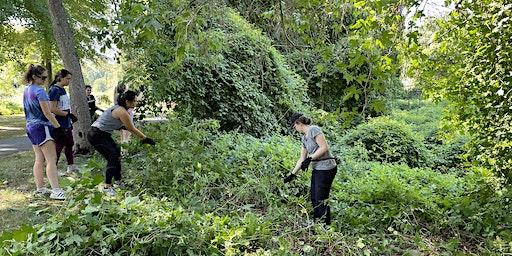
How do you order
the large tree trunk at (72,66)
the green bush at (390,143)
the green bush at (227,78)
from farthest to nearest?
the green bush at (390,143) < the green bush at (227,78) < the large tree trunk at (72,66)

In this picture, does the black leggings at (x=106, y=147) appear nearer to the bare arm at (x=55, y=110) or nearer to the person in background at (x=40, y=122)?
the person in background at (x=40, y=122)

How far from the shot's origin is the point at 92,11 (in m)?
14.8

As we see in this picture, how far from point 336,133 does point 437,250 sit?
23.1 feet

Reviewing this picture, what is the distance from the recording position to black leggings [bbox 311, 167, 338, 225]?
16.3 ft

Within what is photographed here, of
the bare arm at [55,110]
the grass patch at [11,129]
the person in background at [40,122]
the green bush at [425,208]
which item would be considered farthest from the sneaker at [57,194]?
the grass patch at [11,129]

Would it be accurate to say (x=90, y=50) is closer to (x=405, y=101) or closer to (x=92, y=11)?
(x=92, y=11)

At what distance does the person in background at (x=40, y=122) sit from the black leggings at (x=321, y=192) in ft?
10.1

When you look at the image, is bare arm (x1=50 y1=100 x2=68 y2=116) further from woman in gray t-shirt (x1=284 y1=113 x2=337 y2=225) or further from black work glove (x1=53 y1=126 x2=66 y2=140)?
woman in gray t-shirt (x1=284 y1=113 x2=337 y2=225)

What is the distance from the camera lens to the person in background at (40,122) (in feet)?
15.9

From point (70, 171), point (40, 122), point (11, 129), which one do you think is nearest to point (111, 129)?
point (40, 122)

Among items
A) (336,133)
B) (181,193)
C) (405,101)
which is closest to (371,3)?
(181,193)

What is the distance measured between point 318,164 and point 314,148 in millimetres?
207

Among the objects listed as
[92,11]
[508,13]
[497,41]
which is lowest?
[497,41]

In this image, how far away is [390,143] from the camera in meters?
9.98
